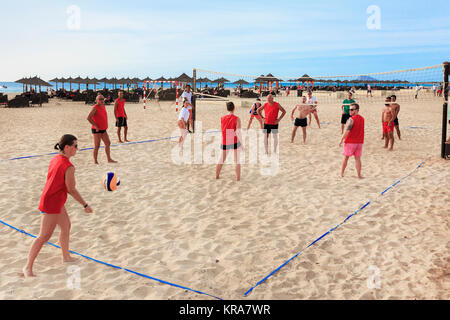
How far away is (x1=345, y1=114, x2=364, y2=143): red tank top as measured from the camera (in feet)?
21.0

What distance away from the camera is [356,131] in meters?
6.43

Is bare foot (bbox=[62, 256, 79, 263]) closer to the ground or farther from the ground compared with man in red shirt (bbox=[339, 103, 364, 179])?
closer to the ground

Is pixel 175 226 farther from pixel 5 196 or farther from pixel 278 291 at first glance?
pixel 5 196

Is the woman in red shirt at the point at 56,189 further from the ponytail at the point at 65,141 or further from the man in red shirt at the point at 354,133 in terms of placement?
the man in red shirt at the point at 354,133

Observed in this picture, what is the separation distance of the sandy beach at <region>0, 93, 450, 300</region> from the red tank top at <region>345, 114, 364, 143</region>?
78 cm

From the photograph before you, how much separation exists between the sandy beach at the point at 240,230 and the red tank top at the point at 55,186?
0.71m

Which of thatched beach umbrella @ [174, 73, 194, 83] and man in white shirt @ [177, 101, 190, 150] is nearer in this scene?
man in white shirt @ [177, 101, 190, 150]

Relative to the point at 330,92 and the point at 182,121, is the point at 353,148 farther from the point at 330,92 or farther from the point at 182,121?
the point at 330,92

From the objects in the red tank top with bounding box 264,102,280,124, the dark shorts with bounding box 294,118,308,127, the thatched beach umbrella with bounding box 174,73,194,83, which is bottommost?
the dark shorts with bounding box 294,118,308,127

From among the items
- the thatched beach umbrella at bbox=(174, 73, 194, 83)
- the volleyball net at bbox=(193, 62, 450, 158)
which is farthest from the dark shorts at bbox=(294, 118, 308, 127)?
the thatched beach umbrella at bbox=(174, 73, 194, 83)

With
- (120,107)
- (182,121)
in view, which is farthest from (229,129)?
(120,107)

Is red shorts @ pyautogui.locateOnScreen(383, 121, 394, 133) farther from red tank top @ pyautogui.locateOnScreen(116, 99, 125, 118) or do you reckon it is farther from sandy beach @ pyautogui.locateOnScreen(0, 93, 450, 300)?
red tank top @ pyautogui.locateOnScreen(116, 99, 125, 118)

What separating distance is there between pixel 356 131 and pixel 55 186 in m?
5.18
